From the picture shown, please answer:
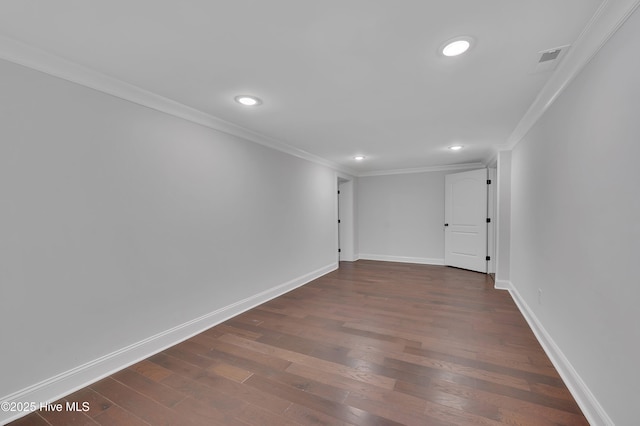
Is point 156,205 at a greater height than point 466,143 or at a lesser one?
lesser

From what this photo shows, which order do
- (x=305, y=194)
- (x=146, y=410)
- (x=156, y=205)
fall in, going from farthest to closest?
1. (x=305, y=194)
2. (x=156, y=205)
3. (x=146, y=410)

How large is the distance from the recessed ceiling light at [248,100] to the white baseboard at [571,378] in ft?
10.2

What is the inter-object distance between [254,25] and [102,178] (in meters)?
1.60

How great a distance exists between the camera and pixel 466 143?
12.9 feet

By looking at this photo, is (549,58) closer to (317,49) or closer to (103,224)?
(317,49)

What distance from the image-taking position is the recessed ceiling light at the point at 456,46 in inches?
60.4

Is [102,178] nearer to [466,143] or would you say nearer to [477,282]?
[466,143]

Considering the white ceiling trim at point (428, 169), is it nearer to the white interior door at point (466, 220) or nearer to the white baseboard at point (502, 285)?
the white interior door at point (466, 220)

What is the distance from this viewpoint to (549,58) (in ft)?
5.71

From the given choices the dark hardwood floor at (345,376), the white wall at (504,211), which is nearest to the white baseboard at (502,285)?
the white wall at (504,211)

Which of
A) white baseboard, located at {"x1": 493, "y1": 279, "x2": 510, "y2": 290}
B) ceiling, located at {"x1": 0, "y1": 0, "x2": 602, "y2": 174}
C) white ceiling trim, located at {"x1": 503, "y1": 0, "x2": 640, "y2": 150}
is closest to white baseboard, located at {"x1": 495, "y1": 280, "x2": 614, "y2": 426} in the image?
white baseboard, located at {"x1": 493, "y1": 279, "x2": 510, "y2": 290}

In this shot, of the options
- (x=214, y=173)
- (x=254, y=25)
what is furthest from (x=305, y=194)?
(x=254, y=25)

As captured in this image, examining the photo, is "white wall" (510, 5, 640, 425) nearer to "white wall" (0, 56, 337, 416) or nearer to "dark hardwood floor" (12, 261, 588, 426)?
"dark hardwood floor" (12, 261, 588, 426)

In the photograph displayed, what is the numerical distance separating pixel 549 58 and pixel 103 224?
11.0ft
